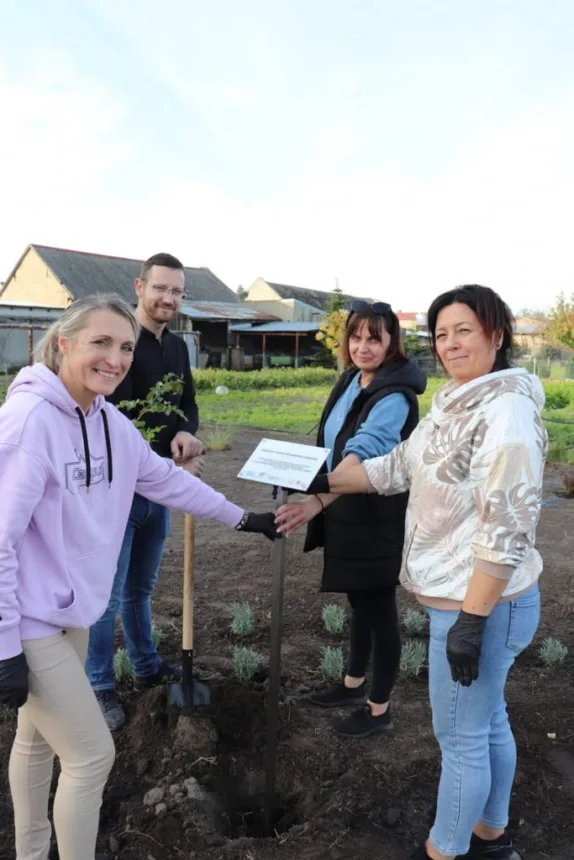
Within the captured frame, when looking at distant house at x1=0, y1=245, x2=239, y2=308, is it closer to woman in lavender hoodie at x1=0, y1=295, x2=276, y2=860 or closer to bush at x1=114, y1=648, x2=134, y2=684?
bush at x1=114, y1=648, x2=134, y2=684

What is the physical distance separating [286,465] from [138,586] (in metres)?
1.35

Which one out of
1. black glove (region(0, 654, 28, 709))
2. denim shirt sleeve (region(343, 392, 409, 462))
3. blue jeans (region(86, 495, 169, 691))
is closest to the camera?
black glove (region(0, 654, 28, 709))

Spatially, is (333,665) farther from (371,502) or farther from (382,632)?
(371,502)

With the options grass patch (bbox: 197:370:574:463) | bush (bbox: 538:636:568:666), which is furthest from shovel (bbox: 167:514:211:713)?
grass patch (bbox: 197:370:574:463)

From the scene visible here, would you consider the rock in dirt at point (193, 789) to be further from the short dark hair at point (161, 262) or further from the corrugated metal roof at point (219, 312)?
the corrugated metal roof at point (219, 312)

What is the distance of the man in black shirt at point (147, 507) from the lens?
10.2 feet

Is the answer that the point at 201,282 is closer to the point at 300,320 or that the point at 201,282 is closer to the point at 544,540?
the point at 300,320

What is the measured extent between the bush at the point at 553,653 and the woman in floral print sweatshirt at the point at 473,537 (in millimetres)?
1752

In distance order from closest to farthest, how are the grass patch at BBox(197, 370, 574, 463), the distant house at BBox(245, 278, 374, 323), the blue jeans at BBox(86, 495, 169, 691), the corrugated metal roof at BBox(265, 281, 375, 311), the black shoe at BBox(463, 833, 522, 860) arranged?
1. the black shoe at BBox(463, 833, 522, 860)
2. the blue jeans at BBox(86, 495, 169, 691)
3. the grass patch at BBox(197, 370, 574, 463)
4. the distant house at BBox(245, 278, 374, 323)
5. the corrugated metal roof at BBox(265, 281, 375, 311)

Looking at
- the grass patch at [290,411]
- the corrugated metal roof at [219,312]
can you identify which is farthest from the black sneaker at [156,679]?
the corrugated metal roof at [219,312]

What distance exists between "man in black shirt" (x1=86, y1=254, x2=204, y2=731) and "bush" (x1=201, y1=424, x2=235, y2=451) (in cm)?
728

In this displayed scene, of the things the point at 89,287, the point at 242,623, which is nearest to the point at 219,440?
the point at 242,623

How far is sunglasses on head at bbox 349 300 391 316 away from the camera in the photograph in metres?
2.84

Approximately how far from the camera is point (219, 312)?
3098 centimetres
